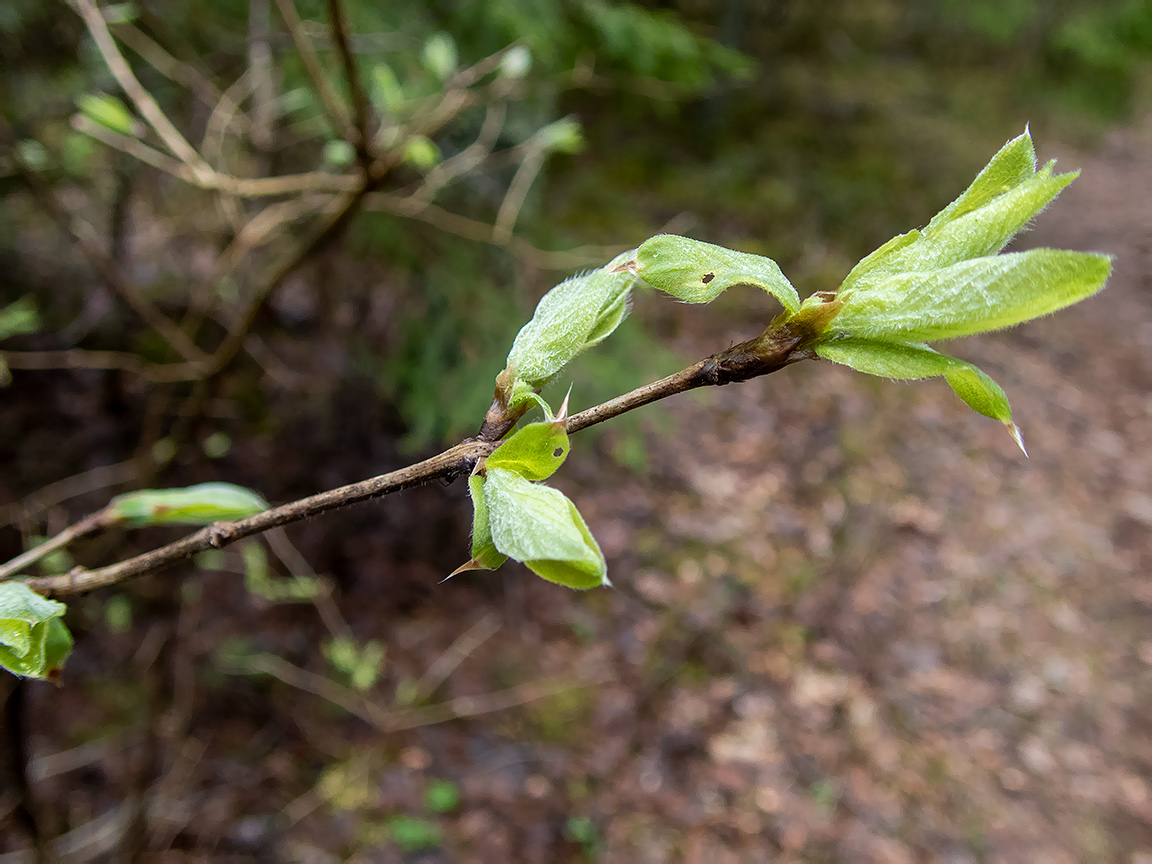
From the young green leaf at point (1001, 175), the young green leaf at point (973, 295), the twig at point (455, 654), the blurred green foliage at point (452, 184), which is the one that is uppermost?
the young green leaf at point (1001, 175)

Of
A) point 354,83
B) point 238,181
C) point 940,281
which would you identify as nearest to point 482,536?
point 940,281

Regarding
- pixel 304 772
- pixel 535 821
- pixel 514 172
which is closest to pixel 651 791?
pixel 535 821

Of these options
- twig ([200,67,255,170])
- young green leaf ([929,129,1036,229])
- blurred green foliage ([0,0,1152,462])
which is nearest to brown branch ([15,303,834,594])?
young green leaf ([929,129,1036,229])

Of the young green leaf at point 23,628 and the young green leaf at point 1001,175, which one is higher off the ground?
the young green leaf at point 1001,175

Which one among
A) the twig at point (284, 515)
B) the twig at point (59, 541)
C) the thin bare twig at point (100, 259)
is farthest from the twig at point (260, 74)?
the twig at point (284, 515)

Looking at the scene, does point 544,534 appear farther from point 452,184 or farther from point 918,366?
point 452,184

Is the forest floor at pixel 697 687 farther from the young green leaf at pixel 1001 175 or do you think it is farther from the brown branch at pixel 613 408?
the young green leaf at pixel 1001 175
